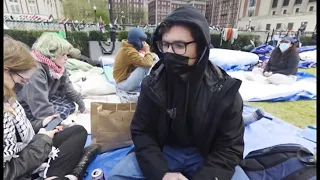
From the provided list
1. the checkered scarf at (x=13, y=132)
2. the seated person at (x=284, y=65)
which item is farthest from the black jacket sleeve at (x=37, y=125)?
the seated person at (x=284, y=65)

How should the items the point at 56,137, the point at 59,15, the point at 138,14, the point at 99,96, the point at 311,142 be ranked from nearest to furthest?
the point at 56,137 → the point at 311,142 → the point at 99,96 → the point at 59,15 → the point at 138,14

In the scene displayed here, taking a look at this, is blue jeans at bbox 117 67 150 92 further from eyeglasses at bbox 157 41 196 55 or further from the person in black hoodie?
eyeglasses at bbox 157 41 196 55

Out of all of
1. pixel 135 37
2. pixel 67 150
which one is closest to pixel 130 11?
pixel 135 37

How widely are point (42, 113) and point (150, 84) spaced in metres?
1.27

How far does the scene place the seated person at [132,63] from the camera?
2723mm

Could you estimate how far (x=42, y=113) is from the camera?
6.28ft

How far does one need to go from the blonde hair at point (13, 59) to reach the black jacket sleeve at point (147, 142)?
0.76 m

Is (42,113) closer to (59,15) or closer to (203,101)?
(203,101)

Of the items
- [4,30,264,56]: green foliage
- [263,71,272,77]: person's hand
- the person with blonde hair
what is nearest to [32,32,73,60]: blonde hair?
the person with blonde hair

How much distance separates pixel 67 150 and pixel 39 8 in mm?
11504

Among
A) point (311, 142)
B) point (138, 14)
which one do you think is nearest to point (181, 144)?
point (311, 142)

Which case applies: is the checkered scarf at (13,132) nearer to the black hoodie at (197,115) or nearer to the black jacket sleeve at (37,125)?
the black jacket sleeve at (37,125)

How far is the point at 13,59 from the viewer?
43.7 inches

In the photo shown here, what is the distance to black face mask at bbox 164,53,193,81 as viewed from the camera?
121 centimetres
